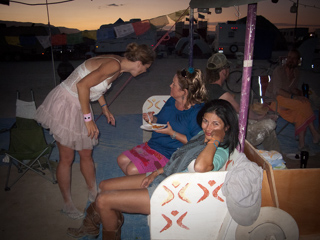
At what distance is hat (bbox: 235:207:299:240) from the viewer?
1.84m

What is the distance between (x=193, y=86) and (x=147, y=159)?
87 centimetres

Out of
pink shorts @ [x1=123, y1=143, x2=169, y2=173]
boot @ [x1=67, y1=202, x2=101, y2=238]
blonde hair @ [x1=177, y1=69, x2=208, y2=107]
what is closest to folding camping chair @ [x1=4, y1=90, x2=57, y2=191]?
boot @ [x1=67, y1=202, x2=101, y2=238]

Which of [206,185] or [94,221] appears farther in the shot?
[94,221]

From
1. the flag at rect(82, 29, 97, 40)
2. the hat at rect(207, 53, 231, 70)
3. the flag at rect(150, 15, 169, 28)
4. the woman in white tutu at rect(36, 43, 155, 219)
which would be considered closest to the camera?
the woman in white tutu at rect(36, 43, 155, 219)

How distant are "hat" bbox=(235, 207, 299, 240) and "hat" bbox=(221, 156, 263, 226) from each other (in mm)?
119

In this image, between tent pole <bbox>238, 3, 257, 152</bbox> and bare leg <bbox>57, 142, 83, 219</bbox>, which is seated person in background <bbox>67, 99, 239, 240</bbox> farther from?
bare leg <bbox>57, 142, 83, 219</bbox>

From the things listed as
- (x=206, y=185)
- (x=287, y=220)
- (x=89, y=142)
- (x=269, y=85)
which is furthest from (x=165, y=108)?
(x=269, y=85)

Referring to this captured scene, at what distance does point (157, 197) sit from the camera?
5.60 ft

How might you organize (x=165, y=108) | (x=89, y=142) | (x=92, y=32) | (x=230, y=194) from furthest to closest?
(x=92, y=32)
(x=165, y=108)
(x=89, y=142)
(x=230, y=194)

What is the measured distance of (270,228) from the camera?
187 centimetres

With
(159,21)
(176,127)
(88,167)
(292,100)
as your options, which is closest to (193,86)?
(176,127)

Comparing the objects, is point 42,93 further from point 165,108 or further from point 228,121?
point 228,121

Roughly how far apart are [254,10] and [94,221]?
7.42ft

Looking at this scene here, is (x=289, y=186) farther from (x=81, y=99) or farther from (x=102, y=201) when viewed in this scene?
(x=81, y=99)
